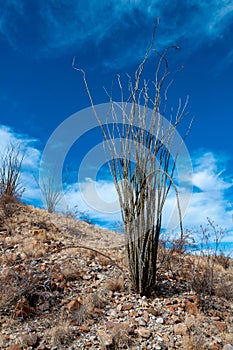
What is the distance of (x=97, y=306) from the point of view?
12.7 ft

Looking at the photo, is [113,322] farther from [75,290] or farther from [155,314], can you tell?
[75,290]

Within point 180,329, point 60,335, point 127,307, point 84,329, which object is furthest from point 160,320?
point 60,335

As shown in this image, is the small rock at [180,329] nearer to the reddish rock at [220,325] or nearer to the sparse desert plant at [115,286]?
the reddish rock at [220,325]

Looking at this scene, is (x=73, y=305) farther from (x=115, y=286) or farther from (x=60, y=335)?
(x=115, y=286)

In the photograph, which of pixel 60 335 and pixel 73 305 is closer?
pixel 60 335

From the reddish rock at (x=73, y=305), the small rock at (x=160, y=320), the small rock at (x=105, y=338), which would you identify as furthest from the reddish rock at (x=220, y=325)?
the reddish rock at (x=73, y=305)

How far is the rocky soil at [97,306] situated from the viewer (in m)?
3.31

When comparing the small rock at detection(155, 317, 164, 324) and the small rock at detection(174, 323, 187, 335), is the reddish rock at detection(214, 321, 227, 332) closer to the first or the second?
the small rock at detection(174, 323, 187, 335)

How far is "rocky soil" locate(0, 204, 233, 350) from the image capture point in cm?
331

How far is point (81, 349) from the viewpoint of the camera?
3186mm

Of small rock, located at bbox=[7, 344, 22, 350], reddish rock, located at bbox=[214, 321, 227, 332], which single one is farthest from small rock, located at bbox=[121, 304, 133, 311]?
small rock, located at bbox=[7, 344, 22, 350]

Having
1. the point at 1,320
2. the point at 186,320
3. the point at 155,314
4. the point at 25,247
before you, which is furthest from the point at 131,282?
the point at 25,247

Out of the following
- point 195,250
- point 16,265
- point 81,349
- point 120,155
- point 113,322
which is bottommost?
point 81,349

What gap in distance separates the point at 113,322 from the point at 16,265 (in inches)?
76.6
